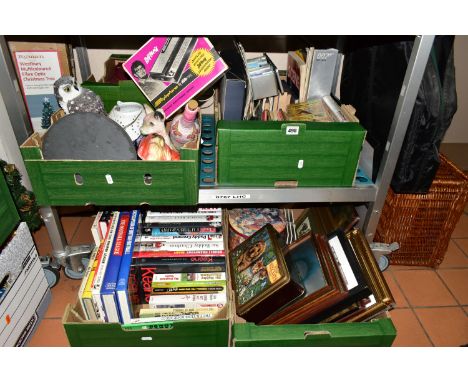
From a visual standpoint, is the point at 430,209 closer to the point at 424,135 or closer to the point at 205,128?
the point at 424,135

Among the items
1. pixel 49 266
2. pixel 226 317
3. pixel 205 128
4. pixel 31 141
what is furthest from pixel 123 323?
pixel 205 128

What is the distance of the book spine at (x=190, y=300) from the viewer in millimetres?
1271

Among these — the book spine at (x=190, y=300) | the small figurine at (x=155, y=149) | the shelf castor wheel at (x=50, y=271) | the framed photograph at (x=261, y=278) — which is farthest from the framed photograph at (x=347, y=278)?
the shelf castor wheel at (x=50, y=271)

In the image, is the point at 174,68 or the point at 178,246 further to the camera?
the point at 178,246

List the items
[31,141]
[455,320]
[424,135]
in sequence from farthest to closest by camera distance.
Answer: [455,320]
[424,135]
[31,141]

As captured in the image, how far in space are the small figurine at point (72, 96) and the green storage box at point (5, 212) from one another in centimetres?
30

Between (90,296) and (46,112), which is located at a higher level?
(46,112)

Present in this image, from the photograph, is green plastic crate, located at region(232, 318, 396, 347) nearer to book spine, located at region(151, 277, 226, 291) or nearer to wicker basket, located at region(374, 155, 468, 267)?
book spine, located at region(151, 277, 226, 291)

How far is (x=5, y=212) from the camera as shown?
114cm

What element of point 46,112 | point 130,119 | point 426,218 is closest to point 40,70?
point 46,112

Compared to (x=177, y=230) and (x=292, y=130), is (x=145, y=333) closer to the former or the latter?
(x=177, y=230)

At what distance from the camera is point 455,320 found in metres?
1.50

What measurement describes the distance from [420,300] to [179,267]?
1.02 metres

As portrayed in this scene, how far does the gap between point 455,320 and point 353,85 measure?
1.05 m
